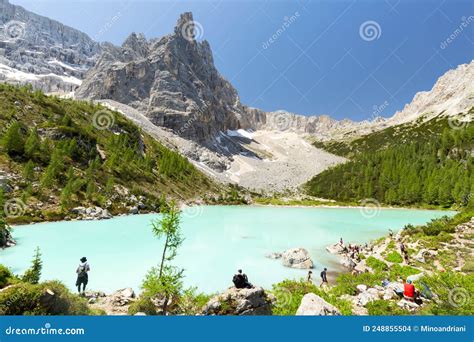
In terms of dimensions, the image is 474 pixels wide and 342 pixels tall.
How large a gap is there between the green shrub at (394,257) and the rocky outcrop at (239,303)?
1629 cm

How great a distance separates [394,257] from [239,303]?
60.3 ft

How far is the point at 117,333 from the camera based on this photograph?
9.05m

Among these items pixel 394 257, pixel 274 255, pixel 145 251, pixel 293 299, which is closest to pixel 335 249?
pixel 394 257

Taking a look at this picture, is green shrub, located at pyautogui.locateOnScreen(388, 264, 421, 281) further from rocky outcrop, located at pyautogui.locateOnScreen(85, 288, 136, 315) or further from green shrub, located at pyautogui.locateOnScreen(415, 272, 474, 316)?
rocky outcrop, located at pyautogui.locateOnScreen(85, 288, 136, 315)

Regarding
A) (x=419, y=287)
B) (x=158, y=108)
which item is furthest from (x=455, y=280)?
(x=158, y=108)

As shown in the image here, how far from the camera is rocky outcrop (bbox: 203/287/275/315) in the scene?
11.9m

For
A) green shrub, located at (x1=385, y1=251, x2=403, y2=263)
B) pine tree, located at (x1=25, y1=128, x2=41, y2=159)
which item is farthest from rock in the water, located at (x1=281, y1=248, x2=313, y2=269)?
pine tree, located at (x1=25, y1=128, x2=41, y2=159)

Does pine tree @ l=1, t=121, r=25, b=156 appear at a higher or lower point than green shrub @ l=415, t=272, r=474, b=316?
higher

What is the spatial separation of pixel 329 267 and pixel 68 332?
21599mm

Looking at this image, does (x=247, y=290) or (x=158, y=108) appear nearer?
(x=247, y=290)

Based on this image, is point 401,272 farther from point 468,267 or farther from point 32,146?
point 32,146

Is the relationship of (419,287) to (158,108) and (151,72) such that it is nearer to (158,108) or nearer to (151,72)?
(158,108)

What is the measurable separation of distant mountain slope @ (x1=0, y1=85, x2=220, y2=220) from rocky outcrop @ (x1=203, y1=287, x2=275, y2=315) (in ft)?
123

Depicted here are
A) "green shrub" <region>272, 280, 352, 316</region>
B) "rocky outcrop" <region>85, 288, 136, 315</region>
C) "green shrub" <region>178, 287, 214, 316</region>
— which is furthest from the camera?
"rocky outcrop" <region>85, 288, 136, 315</region>
